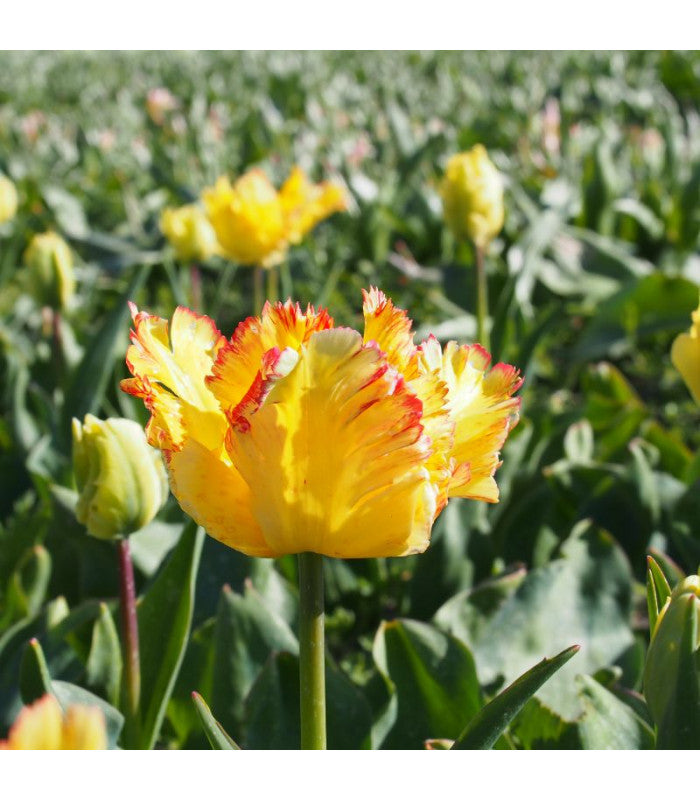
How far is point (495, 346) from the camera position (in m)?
1.90

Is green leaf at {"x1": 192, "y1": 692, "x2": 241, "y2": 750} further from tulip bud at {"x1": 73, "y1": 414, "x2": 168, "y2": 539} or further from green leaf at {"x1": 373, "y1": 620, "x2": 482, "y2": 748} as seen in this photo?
green leaf at {"x1": 373, "y1": 620, "x2": 482, "y2": 748}

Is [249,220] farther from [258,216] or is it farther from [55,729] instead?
[55,729]

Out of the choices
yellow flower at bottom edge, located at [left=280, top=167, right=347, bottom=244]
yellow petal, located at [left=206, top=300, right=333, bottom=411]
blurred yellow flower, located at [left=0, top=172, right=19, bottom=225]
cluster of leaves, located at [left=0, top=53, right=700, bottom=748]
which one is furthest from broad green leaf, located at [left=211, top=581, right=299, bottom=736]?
blurred yellow flower, located at [left=0, top=172, right=19, bottom=225]

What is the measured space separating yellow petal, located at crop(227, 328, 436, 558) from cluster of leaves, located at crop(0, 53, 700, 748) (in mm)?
141

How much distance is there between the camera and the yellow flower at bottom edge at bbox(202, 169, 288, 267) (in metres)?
2.07

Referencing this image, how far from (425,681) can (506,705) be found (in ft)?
1.48

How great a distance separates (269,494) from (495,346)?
4.37 ft

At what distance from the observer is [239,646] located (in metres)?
1.14

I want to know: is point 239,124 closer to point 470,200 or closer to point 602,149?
point 602,149

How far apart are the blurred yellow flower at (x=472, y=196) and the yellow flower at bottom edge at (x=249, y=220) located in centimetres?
36

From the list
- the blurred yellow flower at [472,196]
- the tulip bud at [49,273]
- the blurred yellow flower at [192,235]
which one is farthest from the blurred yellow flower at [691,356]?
the blurred yellow flower at [192,235]

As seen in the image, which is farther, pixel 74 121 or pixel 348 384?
pixel 74 121
